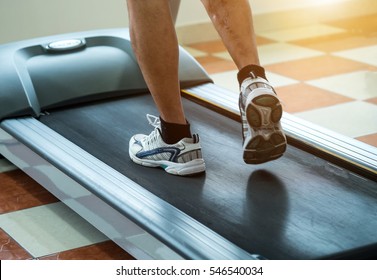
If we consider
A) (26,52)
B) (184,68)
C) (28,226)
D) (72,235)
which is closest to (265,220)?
(72,235)

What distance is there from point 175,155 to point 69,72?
83 cm

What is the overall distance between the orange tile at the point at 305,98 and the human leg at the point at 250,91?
93cm

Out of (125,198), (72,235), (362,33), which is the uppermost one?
(125,198)

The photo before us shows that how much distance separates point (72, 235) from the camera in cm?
187

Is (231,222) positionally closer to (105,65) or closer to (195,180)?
(195,180)

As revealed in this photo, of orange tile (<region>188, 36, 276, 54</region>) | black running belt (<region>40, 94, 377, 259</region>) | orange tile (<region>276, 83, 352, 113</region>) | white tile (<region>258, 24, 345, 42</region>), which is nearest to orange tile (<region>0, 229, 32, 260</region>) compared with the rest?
black running belt (<region>40, 94, 377, 259</region>)

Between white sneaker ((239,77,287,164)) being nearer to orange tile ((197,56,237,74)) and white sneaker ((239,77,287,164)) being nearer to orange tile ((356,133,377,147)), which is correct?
orange tile ((356,133,377,147))

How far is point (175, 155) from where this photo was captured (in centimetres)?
188

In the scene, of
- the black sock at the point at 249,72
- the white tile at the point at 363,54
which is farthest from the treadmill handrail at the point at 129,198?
the white tile at the point at 363,54

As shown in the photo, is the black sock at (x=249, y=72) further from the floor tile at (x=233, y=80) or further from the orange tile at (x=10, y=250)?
the floor tile at (x=233, y=80)

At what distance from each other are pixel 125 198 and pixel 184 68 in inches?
41.1

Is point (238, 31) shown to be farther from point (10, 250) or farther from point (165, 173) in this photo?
point (10, 250)

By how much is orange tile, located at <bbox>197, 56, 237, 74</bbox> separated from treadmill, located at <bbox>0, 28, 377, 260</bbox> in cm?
72

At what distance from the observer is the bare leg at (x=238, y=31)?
6.10 ft
